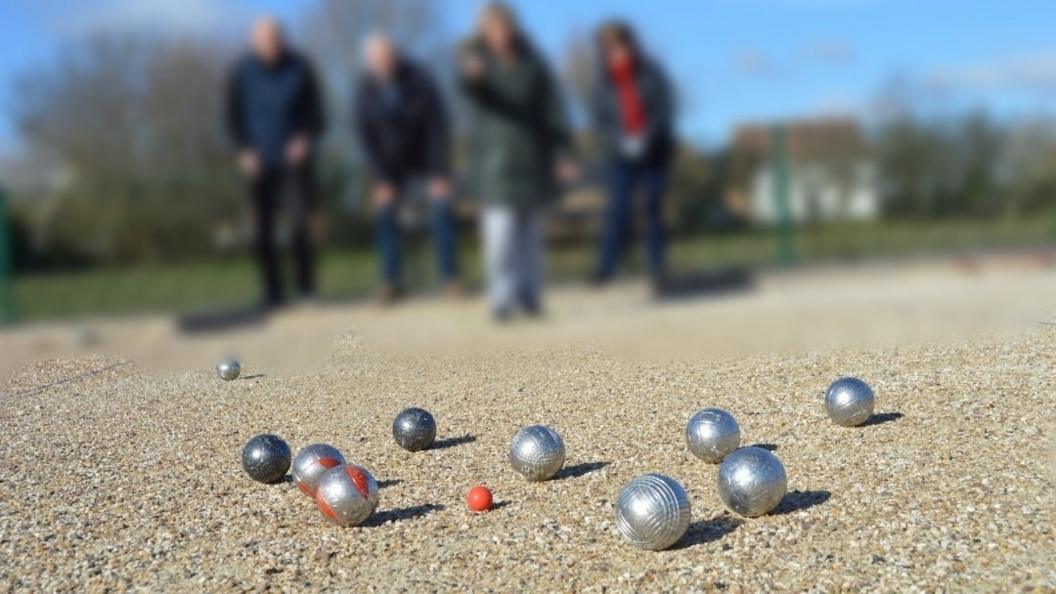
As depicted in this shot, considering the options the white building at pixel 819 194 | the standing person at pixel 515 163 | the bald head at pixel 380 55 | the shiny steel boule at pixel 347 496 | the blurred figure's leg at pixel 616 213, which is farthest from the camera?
the white building at pixel 819 194

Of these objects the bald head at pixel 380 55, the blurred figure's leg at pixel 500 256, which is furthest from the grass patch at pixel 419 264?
the bald head at pixel 380 55

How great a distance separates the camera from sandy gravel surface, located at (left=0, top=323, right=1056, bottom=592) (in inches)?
108

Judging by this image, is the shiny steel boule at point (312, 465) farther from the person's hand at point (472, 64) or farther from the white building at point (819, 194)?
the white building at point (819, 194)

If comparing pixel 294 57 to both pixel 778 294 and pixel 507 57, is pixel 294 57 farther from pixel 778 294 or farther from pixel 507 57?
pixel 778 294

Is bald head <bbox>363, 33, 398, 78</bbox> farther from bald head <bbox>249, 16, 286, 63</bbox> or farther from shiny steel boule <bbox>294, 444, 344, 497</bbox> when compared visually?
shiny steel boule <bbox>294, 444, 344, 497</bbox>

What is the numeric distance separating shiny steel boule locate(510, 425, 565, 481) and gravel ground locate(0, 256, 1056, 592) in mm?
55

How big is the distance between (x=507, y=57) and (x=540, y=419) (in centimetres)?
146

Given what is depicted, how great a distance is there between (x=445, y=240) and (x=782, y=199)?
13.0 feet

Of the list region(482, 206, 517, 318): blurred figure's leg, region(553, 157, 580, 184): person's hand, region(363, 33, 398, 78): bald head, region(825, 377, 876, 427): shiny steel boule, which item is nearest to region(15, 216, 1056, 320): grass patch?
region(482, 206, 517, 318): blurred figure's leg

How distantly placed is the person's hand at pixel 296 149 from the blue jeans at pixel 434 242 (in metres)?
0.49

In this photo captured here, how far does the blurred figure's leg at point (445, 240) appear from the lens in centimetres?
450

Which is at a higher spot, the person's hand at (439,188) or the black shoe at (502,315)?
the person's hand at (439,188)

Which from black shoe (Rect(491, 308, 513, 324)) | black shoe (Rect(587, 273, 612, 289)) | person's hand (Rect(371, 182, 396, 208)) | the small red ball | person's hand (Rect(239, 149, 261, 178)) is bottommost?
the small red ball

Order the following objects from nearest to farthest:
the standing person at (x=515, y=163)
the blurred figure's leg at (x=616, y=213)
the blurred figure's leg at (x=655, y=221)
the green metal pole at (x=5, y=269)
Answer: the standing person at (x=515, y=163), the blurred figure's leg at (x=616, y=213), the blurred figure's leg at (x=655, y=221), the green metal pole at (x=5, y=269)
